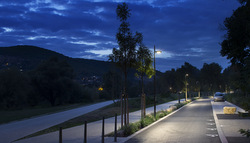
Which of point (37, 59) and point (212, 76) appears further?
point (212, 76)

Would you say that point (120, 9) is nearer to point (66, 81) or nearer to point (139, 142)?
point (139, 142)

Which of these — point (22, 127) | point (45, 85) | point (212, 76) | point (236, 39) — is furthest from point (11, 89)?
point (212, 76)

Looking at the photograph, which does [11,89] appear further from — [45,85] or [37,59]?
[37,59]

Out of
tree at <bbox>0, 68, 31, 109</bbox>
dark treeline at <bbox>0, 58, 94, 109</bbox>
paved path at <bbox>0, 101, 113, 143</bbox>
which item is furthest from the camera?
dark treeline at <bbox>0, 58, 94, 109</bbox>

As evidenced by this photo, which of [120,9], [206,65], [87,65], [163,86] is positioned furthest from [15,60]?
[120,9]

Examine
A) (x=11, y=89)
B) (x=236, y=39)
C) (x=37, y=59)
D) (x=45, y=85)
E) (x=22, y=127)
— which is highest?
(x=37, y=59)

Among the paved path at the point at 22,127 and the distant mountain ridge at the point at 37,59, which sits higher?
the distant mountain ridge at the point at 37,59

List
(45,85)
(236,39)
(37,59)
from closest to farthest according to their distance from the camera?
(236,39) < (45,85) < (37,59)

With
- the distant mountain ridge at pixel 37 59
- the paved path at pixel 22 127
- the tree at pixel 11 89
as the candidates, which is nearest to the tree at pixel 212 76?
the distant mountain ridge at pixel 37 59

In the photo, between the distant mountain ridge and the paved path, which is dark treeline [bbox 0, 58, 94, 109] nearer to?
the paved path

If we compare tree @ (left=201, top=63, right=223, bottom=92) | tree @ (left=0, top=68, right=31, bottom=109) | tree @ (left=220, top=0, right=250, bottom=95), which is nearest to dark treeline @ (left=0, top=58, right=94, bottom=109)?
tree @ (left=0, top=68, right=31, bottom=109)

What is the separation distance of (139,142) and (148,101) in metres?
36.0

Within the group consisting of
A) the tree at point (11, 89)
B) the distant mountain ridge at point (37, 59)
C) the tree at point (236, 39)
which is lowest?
the tree at point (11, 89)

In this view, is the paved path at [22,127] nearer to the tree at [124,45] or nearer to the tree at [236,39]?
the tree at [124,45]
